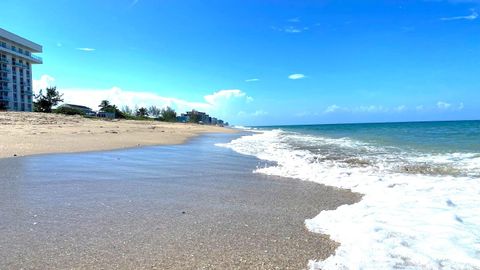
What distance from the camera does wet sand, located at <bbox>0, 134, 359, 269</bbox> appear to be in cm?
327

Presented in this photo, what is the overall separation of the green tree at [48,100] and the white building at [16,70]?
281cm

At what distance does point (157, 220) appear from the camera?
4.51 m

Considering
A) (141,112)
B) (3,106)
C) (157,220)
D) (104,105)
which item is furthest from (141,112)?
(157,220)

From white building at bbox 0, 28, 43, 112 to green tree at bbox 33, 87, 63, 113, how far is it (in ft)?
9.21

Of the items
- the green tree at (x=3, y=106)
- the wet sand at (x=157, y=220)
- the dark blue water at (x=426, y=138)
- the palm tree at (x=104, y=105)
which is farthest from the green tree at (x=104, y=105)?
the wet sand at (x=157, y=220)

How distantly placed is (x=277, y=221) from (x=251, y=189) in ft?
7.37

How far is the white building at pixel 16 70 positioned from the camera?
79812mm

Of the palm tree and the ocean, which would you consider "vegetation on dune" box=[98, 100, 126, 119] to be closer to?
the palm tree

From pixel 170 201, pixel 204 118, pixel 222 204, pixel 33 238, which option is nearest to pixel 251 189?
pixel 222 204

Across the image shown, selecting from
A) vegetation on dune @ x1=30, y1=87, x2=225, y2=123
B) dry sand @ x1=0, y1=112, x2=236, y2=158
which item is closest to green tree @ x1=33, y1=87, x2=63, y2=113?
vegetation on dune @ x1=30, y1=87, x2=225, y2=123

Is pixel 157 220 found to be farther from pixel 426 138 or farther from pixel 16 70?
pixel 16 70

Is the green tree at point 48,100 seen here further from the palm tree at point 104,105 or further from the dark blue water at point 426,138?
the dark blue water at point 426,138

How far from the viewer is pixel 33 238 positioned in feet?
12.1

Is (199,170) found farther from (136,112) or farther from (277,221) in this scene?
(136,112)
